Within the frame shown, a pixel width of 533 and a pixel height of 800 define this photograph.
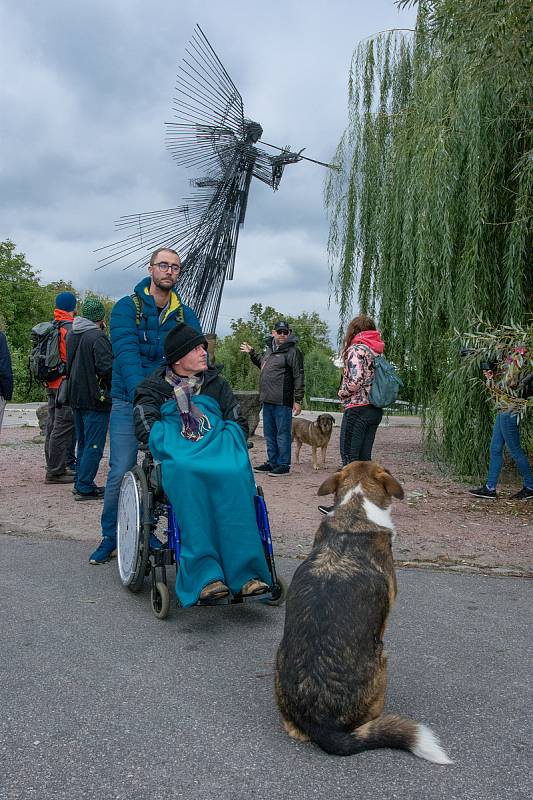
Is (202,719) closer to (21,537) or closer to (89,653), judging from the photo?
(89,653)

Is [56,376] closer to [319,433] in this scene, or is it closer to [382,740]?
[319,433]

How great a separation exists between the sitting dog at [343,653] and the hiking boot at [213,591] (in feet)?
2.83

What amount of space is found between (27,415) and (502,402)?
1532cm

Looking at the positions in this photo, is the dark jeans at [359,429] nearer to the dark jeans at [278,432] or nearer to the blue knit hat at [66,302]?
the dark jeans at [278,432]

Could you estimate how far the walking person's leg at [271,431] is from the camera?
31.9ft

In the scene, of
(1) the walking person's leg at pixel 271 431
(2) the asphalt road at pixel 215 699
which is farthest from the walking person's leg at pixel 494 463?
(2) the asphalt road at pixel 215 699

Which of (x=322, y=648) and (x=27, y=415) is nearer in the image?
(x=322, y=648)

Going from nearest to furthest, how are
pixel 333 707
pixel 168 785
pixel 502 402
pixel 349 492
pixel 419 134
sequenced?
pixel 168 785 → pixel 333 707 → pixel 349 492 → pixel 502 402 → pixel 419 134

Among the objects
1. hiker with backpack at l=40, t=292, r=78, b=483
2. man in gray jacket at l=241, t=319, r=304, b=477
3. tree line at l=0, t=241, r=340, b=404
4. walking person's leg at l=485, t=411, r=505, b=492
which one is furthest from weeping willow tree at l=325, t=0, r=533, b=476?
tree line at l=0, t=241, r=340, b=404

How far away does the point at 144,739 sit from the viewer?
275cm

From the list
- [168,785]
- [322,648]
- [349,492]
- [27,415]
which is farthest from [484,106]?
[27,415]

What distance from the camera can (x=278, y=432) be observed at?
977cm

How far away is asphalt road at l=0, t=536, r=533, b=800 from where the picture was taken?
8.11 feet

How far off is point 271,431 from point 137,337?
16.7 feet
